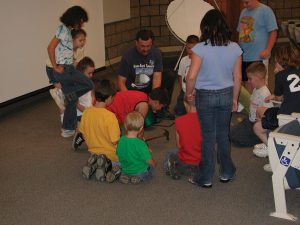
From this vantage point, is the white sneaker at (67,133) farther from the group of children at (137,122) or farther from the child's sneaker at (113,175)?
the child's sneaker at (113,175)

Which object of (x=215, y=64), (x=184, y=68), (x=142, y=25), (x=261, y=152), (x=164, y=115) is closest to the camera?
(x=215, y=64)

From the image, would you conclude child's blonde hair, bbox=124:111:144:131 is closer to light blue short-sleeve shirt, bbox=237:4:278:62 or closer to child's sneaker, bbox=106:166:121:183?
child's sneaker, bbox=106:166:121:183

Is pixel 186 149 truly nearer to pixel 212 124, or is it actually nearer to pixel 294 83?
pixel 212 124

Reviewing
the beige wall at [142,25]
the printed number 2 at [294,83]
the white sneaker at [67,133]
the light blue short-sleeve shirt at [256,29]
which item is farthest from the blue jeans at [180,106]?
the beige wall at [142,25]

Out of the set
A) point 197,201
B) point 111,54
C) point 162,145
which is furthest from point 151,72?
point 111,54

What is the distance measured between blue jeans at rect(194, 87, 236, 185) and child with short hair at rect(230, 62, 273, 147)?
80cm

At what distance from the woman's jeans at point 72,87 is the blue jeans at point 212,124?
1619mm

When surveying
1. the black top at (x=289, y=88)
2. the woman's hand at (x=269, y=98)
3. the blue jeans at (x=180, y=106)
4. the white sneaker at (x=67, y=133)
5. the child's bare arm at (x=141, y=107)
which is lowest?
the white sneaker at (x=67, y=133)

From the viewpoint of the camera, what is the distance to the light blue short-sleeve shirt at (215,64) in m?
2.80

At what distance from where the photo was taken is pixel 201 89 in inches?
114

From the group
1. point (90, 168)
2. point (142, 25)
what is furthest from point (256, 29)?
point (142, 25)

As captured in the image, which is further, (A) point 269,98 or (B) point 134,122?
(A) point 269,98

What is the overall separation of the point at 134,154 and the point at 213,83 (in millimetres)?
743

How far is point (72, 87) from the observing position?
4.28 metres
